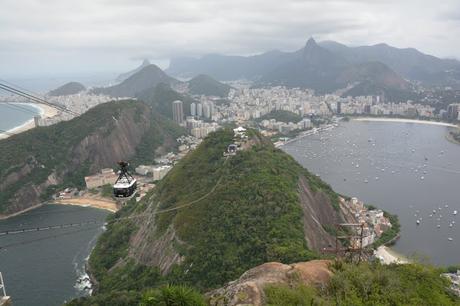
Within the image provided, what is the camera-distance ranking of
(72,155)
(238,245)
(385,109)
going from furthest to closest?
1. (385,109)
2. (72,155)
3. (238,245)

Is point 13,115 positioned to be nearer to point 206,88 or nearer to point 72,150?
point 206,88

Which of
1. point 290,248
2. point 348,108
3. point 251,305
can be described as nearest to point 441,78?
point 348,108

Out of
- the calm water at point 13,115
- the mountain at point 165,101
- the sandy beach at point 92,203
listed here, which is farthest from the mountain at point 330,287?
the calm water at point 13,115

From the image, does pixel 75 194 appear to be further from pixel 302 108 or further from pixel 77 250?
pixel 302 108

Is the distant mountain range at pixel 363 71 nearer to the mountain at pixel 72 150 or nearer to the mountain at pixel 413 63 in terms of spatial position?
the mountain at pixel 413 63

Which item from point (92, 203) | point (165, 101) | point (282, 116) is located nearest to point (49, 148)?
point (92, 203)

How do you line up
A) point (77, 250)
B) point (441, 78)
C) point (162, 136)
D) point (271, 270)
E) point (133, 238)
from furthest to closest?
1. point (441, 78)
2. point (162, 136)
3. point (77, 250)
4. point (133, 238)
5. point (271, 270)

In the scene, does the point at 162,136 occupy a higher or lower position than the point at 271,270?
lower
